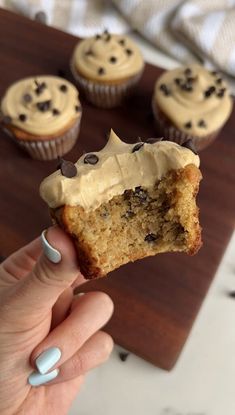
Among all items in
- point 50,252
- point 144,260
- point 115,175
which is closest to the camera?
point 50,252

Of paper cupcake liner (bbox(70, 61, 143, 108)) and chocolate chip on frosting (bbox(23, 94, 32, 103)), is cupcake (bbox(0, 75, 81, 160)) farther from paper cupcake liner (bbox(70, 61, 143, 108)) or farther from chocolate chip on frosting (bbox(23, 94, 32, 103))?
paper cupcake liner (bbox(70, 61, 143, 108))

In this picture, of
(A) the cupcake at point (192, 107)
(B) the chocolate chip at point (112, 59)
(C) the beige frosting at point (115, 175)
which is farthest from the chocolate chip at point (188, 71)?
(C) the beige frosting at point (115, 175)

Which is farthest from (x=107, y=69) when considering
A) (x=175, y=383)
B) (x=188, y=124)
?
(x=175, y=383)

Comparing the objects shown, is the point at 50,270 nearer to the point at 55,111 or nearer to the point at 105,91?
the point at 55,111

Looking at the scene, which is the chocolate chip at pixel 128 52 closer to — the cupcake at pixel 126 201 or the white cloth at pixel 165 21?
the white cloth at pixel 165 21

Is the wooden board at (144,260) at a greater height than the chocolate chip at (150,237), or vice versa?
the chocolate chip at (150,237)

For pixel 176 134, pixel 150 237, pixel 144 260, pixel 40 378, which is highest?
pixel 150 237

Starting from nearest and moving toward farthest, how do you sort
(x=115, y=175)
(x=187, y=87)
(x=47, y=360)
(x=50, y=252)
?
(x=50, y=252) → (x=115, y=175) → (x=47, y=360) → (x=187, y=87)
